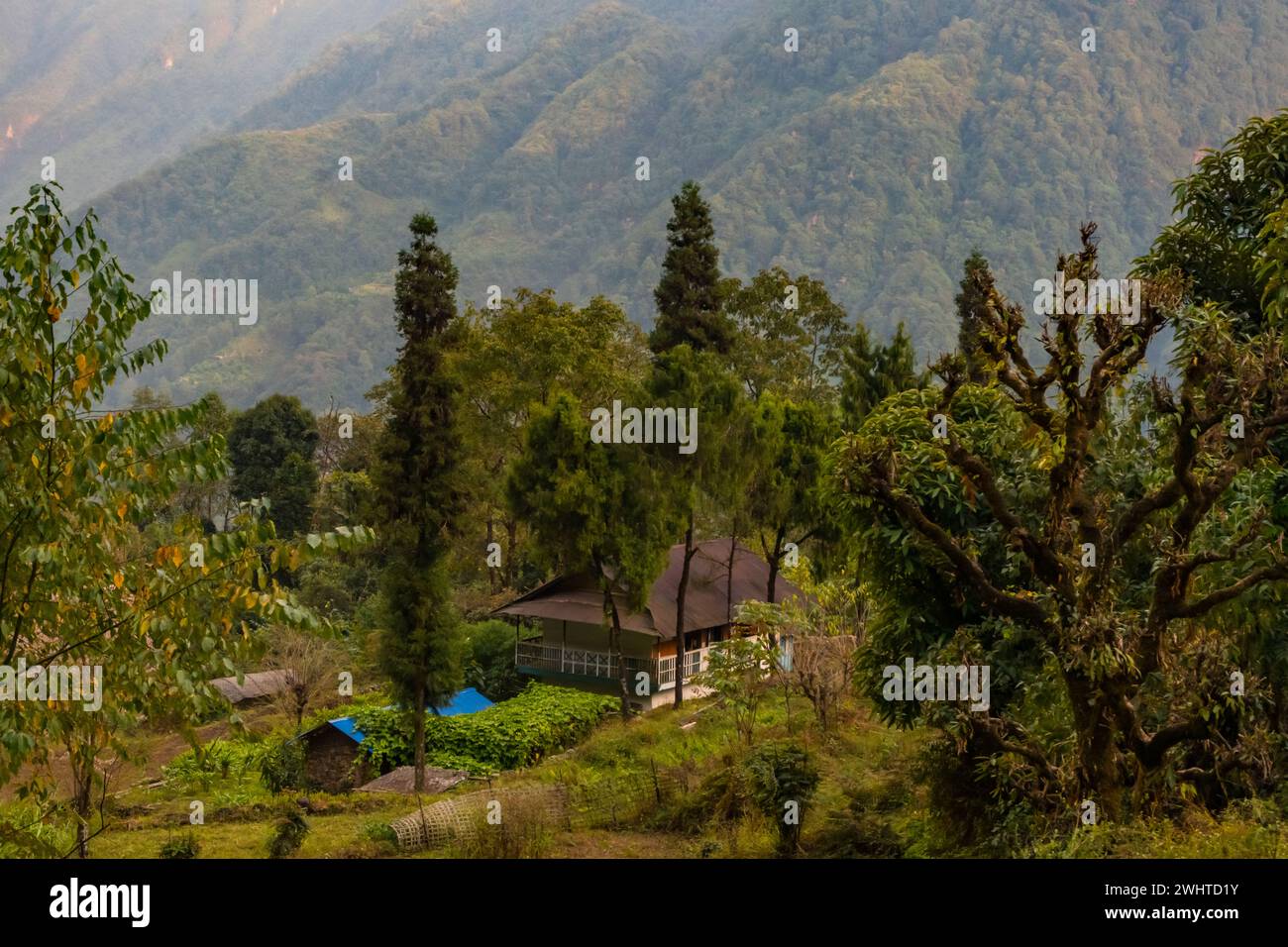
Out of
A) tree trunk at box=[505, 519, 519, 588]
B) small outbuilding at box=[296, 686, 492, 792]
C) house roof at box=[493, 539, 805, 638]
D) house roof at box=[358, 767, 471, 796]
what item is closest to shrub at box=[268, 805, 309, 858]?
house roof at box=[358, 767, 471, 796]

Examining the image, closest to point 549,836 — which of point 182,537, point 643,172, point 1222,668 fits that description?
point 1222,668

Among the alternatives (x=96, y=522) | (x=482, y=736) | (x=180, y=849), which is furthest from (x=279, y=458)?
(x=96, y=522)

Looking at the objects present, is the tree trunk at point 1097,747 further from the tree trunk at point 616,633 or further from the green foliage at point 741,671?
the tree trunk at point 616,633

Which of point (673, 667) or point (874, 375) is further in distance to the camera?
point (673, 667)

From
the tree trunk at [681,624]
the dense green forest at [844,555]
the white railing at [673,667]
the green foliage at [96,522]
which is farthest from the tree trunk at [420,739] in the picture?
the green foliage at [96,522]

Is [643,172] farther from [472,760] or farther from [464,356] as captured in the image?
[472,760]

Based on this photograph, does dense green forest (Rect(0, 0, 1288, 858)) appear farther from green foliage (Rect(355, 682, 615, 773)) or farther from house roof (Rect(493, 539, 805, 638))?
house roof (Rect(493, 539, 805, 638))

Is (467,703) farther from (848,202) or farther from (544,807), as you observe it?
(848,202)

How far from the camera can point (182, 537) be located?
21.0 feet

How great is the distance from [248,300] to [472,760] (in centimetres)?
1108

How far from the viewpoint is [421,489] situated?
24219 millimetres

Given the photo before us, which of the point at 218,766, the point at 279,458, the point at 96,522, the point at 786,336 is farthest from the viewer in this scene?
the point at 279,458

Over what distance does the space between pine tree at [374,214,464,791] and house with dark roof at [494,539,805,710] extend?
6758 millimetres

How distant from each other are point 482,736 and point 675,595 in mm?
7369
